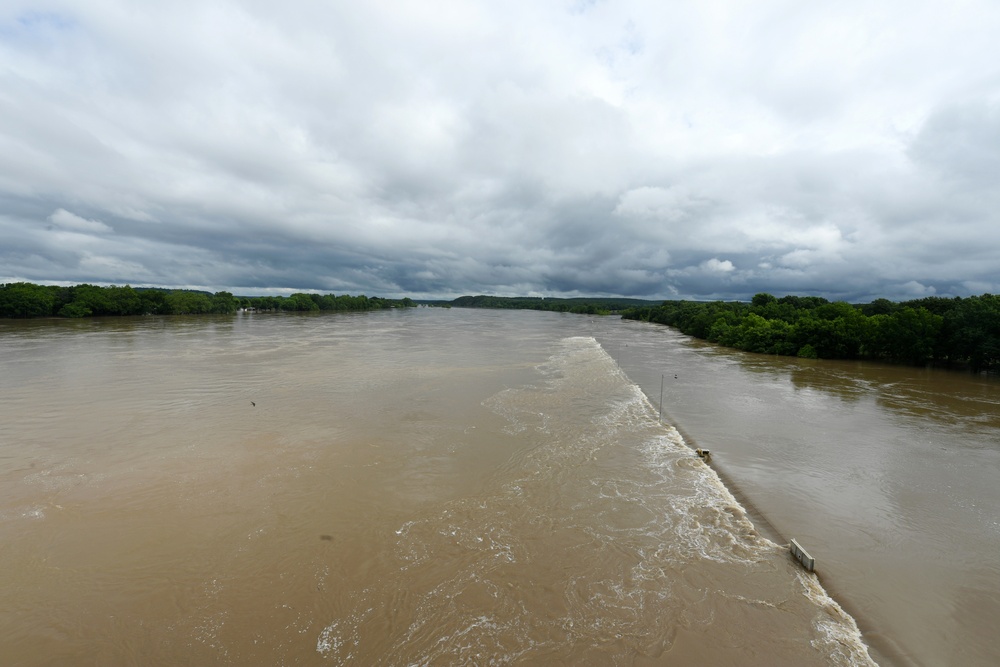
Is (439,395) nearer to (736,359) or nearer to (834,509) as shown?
(834,509)

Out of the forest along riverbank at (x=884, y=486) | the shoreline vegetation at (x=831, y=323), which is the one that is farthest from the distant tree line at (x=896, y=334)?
the forest along riverbank at (x=884, y=486)

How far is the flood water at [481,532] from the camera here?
18.9 ft

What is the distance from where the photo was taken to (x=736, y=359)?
36.6 metres

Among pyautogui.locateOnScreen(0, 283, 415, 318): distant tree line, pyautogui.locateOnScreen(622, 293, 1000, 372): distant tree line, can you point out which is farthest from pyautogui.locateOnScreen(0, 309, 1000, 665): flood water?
pyautogui.locateOnScreen(0, 283, 415, 318): distant tree line

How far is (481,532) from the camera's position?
818cm

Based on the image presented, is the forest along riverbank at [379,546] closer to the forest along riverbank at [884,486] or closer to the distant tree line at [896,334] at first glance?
the forest along riverbank at [884,486]

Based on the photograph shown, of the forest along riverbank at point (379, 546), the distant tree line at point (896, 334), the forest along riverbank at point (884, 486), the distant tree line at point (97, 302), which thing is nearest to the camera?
the forest along riverbank at point (379, 546)

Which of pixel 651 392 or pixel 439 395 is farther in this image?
pixel 651 392

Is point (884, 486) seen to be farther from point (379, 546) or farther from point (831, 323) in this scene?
point (831, 323)

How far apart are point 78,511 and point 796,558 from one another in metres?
14.2

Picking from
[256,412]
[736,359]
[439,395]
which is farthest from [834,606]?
[736,359]

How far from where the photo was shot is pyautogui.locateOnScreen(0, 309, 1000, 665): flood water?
5758 mm

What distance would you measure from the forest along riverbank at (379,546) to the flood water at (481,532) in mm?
46

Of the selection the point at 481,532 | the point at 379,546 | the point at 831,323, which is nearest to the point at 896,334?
the point at 831,323
